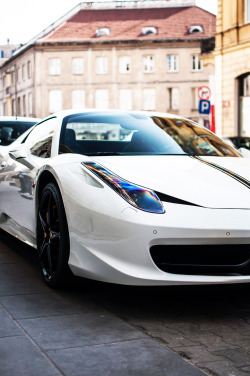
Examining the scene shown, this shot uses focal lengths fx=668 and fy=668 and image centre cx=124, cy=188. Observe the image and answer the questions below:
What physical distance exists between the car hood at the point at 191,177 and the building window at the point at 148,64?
55627mm

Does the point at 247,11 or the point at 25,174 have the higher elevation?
the point at 247,11

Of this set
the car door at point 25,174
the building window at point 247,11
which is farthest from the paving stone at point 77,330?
the building window at point 247,11

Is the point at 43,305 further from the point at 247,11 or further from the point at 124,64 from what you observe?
the point at 124,64

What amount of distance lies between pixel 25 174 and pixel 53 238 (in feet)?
3.41

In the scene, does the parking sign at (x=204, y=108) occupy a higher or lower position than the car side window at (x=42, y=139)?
higher

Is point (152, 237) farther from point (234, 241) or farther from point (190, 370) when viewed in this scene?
point (190, 370)

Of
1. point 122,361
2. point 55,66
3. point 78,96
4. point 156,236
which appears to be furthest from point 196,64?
point 122,361

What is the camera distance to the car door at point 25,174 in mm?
5152

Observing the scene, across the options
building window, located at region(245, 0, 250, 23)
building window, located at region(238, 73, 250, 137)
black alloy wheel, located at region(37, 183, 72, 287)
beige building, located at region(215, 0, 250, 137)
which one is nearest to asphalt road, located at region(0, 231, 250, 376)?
black alloy wheel, located at region(37, 183, 72, 287)

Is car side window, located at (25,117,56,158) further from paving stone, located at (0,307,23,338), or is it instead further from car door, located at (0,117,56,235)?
paving stone, located at (0,307,23,338)

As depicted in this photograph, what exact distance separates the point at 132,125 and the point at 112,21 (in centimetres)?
5974

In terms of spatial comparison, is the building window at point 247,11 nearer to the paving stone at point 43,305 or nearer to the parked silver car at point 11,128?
the parked silver car at point 11,128

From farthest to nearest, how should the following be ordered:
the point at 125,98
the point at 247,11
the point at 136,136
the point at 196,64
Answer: the point at 125,98 → the point at 196,64 → the point at 247,11 → the point at 136,136

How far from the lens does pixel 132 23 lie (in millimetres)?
62656
